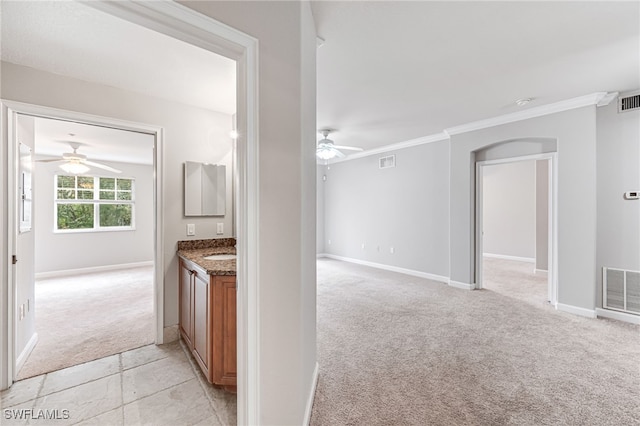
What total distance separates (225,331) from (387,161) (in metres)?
5.15

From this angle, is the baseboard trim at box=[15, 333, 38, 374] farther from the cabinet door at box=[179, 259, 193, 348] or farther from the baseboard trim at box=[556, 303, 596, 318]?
Result: the baseboard trim at box=[556, 303, 596, 318]

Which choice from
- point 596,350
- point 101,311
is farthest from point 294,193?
point 101,311

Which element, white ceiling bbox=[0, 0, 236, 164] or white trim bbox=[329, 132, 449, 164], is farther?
white trim bbox=[329, 132, 449, 164]

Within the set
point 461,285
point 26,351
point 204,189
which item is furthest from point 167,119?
point 461,285

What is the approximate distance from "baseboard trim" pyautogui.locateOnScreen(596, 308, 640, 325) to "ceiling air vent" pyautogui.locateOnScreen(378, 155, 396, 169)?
3.92 m

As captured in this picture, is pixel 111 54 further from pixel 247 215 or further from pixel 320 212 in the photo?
pixel 320 212

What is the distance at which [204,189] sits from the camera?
315 centimetres

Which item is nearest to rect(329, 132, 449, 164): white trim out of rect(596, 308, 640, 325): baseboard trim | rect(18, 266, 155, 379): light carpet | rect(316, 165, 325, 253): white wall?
rect(316, 165, 325, 253): white wall

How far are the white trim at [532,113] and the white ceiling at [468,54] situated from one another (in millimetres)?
117

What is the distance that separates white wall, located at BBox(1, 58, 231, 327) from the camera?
7.39 feet

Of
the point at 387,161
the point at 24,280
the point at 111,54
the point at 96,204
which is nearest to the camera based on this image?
the point at 111,54

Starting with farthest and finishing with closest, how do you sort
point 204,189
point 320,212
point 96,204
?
point 320,212
point 96,204
point 204,189

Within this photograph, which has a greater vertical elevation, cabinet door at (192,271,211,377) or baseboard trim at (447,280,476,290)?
cabinet door at (192,271,211,377)

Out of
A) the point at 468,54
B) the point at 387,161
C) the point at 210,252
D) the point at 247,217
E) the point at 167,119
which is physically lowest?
the point at 210,252
